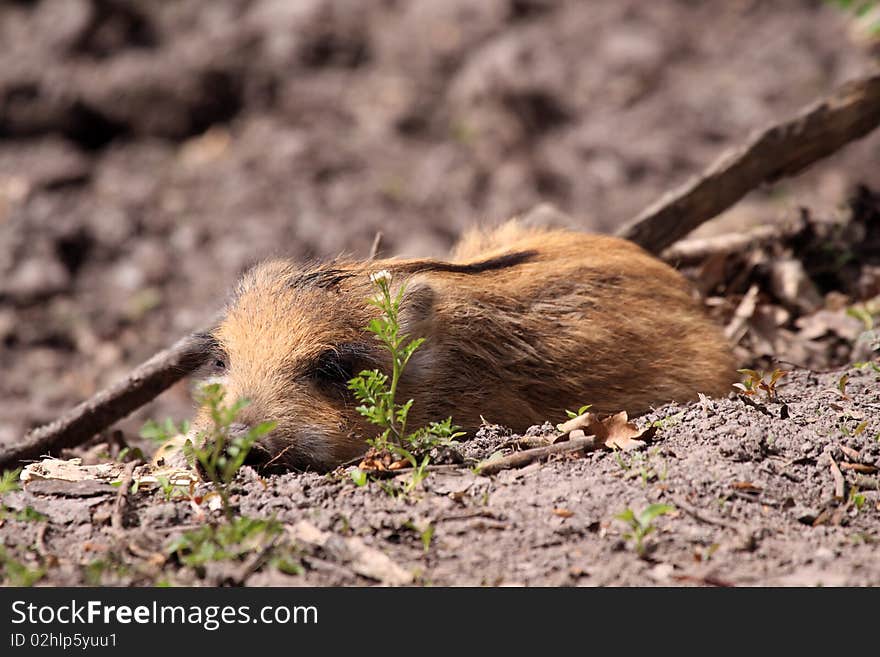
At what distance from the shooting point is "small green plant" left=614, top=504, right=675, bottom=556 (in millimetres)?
3438

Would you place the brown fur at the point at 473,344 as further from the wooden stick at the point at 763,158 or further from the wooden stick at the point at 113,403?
the wooden stick at the point at 763,158

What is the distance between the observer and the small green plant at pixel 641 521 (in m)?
3.44

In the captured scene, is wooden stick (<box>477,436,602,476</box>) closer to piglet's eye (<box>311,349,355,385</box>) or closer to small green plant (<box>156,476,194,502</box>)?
piglet's eye (<box>311,349,355,385</box>)

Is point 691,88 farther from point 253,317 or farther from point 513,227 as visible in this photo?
point 253,317

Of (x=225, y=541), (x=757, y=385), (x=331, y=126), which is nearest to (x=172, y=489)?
(x=225, y=541)

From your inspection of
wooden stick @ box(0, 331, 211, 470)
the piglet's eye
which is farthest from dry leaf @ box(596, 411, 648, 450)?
wooden stick @ box(0, 331, 211, 470)

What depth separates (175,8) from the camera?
12.4 m

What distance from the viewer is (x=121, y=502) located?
153 inches

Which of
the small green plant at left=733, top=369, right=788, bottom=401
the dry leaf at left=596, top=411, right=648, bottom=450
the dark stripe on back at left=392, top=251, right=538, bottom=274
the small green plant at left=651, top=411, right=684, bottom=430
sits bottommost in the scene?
the dry leaf at left=596, top=411, right=648, bottom=450

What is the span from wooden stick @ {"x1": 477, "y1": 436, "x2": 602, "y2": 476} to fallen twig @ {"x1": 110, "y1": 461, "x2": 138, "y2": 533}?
1.40 metres

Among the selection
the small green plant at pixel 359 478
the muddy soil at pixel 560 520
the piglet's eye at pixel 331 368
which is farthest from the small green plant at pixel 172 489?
the piglet's eye at pixel 331 368

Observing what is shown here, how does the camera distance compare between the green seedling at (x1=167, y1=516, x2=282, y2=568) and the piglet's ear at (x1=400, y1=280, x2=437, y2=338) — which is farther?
the piglet's ear at (x1=400, y1=280, x2=437, y2=338)

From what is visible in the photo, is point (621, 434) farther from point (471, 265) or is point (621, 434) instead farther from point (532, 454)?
point (471, 265)

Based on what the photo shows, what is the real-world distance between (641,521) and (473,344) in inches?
72.4
